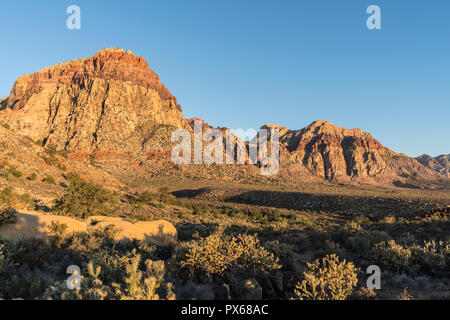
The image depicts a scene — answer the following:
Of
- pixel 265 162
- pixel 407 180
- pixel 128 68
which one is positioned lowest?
pixel 407 180

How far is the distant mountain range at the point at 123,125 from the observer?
201 feet

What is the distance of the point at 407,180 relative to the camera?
99188 mm

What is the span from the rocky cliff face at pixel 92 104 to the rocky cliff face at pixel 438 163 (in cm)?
14735

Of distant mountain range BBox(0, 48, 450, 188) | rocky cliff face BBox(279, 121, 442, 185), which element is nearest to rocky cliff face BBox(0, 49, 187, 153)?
distant mountain range BBox(0, 48, 450, 188)

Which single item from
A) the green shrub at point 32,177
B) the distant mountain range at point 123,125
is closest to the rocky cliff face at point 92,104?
the distant mountain range at point 123,125

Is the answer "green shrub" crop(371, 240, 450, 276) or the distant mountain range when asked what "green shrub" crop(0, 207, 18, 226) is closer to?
"green shrub" crop(371, 240, 450, 276)

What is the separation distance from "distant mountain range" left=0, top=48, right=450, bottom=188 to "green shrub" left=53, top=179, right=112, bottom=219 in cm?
3622

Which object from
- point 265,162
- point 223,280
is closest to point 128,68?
point 265,162

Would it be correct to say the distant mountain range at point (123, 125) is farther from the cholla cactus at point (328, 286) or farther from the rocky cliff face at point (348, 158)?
the cholla cactus at point (328, 286)

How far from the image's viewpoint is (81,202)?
1562cm

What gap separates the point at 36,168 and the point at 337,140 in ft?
388

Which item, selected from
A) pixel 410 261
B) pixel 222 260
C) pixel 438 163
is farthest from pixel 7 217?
pixel 438 163

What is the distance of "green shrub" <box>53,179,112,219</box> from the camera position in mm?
14565
